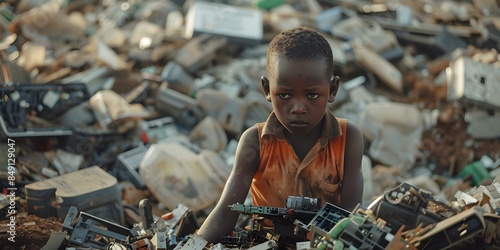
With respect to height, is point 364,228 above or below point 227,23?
above

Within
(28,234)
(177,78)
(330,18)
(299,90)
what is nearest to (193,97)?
(177,78)

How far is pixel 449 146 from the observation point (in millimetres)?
7465

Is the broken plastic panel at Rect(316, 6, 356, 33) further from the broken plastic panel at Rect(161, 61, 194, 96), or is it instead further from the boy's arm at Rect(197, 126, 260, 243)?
the boy's arm at Rect(197, 126, 260, 243)

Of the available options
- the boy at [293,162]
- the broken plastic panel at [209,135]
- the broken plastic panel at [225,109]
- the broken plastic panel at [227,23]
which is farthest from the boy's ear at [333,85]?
the broken plastic panel at [227,23]

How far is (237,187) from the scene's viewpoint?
3.36 meters

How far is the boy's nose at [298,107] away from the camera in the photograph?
298cm

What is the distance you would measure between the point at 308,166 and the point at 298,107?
444mm

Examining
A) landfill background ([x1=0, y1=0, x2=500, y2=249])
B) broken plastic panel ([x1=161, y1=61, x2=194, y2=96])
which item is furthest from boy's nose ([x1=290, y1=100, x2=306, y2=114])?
broken plastic panel ([x1=161, y1=61, x2=194, y2=96])

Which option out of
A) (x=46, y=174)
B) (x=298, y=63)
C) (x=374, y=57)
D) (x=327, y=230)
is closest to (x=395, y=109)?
(x=374, y=57)

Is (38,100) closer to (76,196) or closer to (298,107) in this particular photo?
(76,196)

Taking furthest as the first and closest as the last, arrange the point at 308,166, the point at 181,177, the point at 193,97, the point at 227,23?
the point at 227,23 < the point at 193,97 < the point at 181,177 < the point at 308,166

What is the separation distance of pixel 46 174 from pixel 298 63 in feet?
11.7

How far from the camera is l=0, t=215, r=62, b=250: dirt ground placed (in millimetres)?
3420

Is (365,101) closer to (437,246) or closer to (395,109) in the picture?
(395,109)
